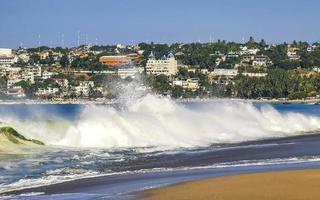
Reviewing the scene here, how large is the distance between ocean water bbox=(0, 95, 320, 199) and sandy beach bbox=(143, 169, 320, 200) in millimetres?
1151

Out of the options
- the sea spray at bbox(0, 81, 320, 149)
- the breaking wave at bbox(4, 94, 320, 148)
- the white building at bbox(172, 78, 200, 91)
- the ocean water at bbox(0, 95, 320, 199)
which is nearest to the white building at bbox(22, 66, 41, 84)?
the white building at bbox(172, 78, 200, 91)

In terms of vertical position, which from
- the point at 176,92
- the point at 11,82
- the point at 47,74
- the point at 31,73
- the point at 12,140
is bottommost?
the point at 176,92

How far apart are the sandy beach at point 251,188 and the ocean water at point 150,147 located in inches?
45.3

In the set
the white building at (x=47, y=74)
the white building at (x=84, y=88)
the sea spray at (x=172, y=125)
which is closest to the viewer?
the sea spray at (x=172, y=125)

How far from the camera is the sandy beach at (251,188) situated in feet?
51.1

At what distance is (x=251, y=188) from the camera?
16641 millimetres

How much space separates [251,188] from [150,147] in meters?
14.8

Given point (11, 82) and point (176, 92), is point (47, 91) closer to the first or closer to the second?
point (11, 82)

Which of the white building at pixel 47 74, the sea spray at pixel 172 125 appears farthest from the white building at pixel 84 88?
the sea spray at pixel 172 125

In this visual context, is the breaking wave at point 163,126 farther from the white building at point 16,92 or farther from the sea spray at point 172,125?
the white building at point 16,92

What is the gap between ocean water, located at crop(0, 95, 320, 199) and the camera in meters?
20.3

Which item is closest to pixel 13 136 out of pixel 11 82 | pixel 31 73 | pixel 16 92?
pixel 16 92

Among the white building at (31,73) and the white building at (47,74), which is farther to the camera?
the white building at (47,74)

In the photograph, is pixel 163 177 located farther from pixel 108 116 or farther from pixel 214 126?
pixel 214 126
